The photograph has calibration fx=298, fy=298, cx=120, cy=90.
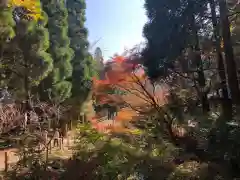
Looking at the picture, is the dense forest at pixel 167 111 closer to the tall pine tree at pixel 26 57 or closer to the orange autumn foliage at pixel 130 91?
the orange autumn foliage at pixel 130 91

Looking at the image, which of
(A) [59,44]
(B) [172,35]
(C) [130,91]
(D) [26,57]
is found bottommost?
(C) [130,91]

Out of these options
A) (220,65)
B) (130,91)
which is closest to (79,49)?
(130,91)

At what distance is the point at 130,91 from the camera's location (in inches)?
288

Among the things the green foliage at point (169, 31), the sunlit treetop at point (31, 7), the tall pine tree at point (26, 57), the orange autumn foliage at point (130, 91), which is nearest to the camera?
the green foliage at point (169, 31)

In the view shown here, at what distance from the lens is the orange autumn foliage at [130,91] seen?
7.20 meters

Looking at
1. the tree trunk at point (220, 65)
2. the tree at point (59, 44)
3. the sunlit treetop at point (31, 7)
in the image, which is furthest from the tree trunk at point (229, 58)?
the tree at point (59, 44)

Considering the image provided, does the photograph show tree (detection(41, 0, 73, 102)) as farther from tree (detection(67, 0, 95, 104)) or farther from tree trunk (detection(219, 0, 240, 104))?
tree trunk (detection(219, 0, 240, 104))

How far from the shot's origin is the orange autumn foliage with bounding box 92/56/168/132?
7199 mm

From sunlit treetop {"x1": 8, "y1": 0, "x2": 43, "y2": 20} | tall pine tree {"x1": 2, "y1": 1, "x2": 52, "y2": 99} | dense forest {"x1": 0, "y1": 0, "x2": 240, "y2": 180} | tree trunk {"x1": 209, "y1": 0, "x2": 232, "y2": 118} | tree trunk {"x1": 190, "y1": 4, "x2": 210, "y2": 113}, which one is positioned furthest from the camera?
tall pine tree {"x1": 2, "y1": 1, "x2": 52, "y2": 99}

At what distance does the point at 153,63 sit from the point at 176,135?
175cm

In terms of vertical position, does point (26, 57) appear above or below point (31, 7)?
below

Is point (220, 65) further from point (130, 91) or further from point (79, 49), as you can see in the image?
point (79, 49)

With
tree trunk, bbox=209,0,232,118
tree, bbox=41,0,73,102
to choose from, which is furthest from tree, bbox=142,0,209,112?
tree, bbox=41,0,73,102

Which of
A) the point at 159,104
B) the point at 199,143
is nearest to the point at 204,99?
the point at 159,104
